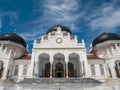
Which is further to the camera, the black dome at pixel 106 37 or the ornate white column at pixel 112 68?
the black dome at pixel 106 37

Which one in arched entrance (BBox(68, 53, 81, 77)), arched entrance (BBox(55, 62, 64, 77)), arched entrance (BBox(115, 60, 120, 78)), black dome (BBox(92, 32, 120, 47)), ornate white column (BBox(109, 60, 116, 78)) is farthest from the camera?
black dome (BBox(92, 32, 120, 47))

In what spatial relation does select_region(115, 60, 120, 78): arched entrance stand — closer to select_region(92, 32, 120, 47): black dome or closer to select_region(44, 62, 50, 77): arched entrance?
select_region(92, 32, 120, 47): black dome

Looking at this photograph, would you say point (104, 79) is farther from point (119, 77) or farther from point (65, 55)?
point (65, 55)

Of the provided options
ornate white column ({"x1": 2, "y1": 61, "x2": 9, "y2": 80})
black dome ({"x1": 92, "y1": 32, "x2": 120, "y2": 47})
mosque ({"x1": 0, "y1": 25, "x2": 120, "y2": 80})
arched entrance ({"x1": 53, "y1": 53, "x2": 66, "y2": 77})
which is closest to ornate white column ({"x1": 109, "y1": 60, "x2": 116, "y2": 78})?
mosque ({"x1": 0, "y1": 25, "x2": 120, "y2": 80})

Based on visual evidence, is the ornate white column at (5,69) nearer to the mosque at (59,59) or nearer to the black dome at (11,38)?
the mosque at (59,59)

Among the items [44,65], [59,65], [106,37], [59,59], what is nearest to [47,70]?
[44,65]

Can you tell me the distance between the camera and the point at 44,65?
29922 millimetres

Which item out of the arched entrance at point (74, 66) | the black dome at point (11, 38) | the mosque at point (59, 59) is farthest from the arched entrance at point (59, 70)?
the black dome at point (11, 38)

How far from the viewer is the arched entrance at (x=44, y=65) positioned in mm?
28812

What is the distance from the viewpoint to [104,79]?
2677 centimetres

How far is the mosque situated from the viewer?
1045 inches

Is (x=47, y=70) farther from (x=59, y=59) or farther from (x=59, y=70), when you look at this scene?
(x=59, y=59)

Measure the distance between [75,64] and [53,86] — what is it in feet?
31.4

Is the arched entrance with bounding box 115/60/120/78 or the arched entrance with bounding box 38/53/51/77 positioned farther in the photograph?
the arched entrance with bounding box 38/53/51/77
